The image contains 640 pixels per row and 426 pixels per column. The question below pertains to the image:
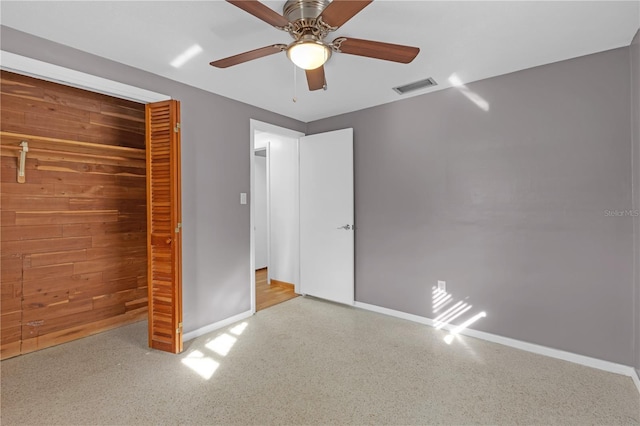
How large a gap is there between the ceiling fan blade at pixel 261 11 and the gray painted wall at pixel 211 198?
5.53 ft

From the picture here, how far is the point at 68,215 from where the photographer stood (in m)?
2.96

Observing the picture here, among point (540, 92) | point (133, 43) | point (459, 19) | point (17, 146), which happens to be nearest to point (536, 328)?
point (540, 92)

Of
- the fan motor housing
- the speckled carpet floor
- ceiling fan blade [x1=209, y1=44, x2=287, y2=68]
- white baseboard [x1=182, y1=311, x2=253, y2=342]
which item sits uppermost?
the fan motor housing

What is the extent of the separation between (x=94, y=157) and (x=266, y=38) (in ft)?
7.16

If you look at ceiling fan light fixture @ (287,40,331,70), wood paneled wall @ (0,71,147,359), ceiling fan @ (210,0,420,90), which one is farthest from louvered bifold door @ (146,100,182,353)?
ceiling fan light fixture @ (287,40,331,70)

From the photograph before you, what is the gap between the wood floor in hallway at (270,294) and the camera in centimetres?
396

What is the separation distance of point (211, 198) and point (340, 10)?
222 cm

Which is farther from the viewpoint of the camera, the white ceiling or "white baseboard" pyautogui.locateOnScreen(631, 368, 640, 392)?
"white baseboard" pyautogui.locateOnScreen(631, 368, 640, 392)

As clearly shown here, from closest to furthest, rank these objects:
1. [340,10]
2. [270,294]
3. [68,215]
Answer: [340,10] < [68,215] < [270,294]

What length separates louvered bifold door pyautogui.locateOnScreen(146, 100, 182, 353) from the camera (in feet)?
8.50

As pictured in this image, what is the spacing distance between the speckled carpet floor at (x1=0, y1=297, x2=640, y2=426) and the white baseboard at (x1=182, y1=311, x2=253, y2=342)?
0.08 metres

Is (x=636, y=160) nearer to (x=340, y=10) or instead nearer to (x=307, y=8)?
(x=340, y=10)

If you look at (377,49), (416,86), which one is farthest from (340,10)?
(416,86)

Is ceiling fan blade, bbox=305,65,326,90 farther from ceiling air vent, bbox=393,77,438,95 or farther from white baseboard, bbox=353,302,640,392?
white baseboard, bbox=353,302,640,392
